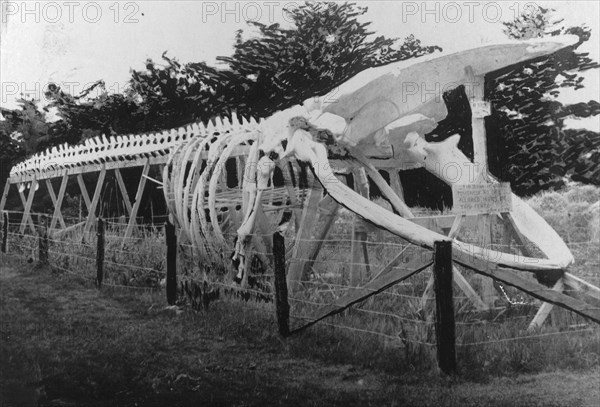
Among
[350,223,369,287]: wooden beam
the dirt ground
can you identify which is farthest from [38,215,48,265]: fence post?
[350,223,369,287]: wooden beam

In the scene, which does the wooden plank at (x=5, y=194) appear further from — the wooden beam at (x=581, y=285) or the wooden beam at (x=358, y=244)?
the wooden beam at (x=581, y=285)

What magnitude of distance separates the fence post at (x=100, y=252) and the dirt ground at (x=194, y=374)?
86 cm

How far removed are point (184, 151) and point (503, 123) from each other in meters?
2.54

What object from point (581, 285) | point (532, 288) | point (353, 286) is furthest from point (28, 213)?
point (581, 285)

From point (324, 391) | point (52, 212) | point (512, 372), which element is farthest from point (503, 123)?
point (52, 212)

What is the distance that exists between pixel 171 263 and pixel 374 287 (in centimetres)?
145

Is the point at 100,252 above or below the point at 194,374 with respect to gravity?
above

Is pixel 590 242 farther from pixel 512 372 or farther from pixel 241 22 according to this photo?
pixel 241 22

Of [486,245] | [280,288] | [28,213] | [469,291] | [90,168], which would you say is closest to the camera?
[486,245]

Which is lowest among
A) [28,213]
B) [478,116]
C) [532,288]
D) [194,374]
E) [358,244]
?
Answer: [194,374]

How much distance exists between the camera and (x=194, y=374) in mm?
2320

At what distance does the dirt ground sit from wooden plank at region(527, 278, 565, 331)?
234 millimetres

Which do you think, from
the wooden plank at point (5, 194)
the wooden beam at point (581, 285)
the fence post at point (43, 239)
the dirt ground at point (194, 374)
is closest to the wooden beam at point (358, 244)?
the dirt ground at point (194, 374)

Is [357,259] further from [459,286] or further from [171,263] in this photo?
[171,263]
